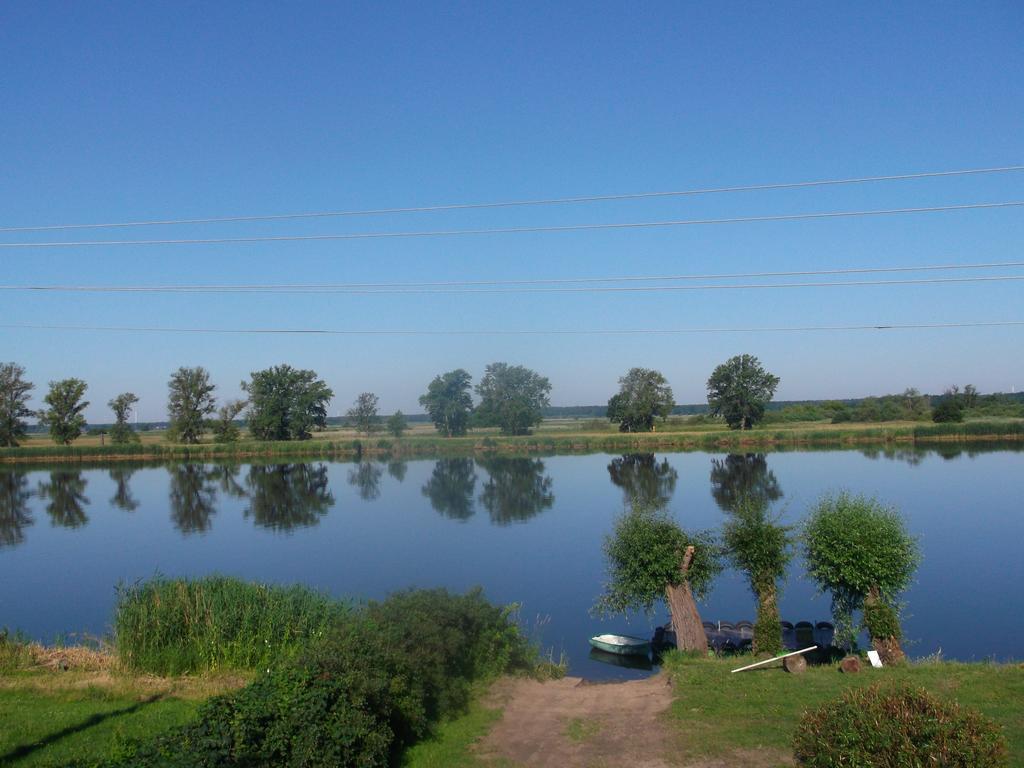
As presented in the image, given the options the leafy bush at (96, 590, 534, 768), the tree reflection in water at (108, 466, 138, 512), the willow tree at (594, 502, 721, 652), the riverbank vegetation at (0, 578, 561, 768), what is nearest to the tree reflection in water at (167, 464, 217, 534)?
the tree reflection in water at (108, 466, 138, 512)

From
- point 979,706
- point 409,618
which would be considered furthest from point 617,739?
point 979,706

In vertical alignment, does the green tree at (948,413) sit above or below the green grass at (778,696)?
above

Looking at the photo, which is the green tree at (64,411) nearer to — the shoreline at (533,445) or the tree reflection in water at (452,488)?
the shoreline at (533,445)

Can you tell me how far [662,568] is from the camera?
15977 mm

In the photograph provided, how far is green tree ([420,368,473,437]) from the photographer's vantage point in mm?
87812

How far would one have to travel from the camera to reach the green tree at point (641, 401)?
89.5 m

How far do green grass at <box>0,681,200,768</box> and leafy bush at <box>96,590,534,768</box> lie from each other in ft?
4.30

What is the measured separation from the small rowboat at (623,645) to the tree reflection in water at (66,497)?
104 feet

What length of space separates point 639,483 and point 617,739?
39937 millimetres

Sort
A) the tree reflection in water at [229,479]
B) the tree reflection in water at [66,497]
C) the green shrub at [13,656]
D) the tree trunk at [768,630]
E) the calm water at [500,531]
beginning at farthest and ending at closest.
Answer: the tree reflection in water at [229,479]
the tree reflection in water at [66,497]
the calm water at [500,531]
the tree trunk at [768,630]
the green shrub at [13,656]

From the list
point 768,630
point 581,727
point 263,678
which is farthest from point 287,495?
point 263,678

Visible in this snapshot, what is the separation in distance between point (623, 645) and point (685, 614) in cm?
284

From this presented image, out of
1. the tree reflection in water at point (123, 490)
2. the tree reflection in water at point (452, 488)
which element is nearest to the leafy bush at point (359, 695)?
the tree reflection in water at point (452, 488)

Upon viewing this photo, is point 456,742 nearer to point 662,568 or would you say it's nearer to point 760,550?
point 662,568
